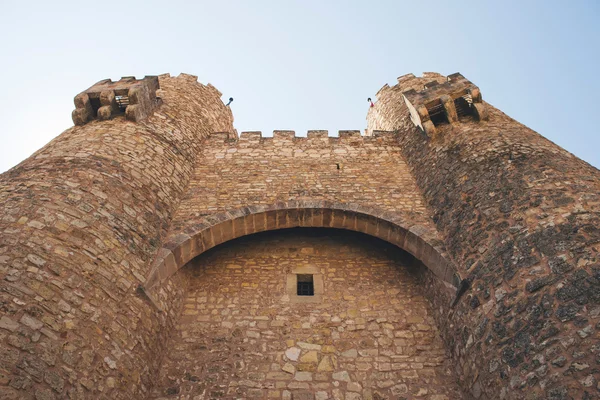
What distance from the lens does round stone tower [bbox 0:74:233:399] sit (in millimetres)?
3824

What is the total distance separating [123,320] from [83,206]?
1495mm

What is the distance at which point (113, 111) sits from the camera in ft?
25.5

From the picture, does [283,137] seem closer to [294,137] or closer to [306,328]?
[294,137]

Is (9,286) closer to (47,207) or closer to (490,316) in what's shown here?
(47,207)

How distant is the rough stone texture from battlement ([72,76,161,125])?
9.66 feet

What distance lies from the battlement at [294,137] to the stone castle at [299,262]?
12.4 inches

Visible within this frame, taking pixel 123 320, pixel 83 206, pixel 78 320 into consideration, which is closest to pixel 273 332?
pixel 123 320

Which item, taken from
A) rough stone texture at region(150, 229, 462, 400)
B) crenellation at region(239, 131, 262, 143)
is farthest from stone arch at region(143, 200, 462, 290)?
crenellation at region(239, 131, 262, 143)

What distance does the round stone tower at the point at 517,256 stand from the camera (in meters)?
3.76

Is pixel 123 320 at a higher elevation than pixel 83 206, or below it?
below

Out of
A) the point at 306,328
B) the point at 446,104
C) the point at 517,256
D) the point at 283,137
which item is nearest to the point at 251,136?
the point at 283,137

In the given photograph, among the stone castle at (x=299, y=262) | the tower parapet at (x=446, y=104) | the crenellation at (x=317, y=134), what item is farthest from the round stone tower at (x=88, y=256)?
the tower parapet at (x=446, y=104)

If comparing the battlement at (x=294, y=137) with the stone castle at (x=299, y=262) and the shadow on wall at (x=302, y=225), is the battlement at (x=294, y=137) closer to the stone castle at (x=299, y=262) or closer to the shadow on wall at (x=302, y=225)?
the stone castle at (x=299, y=262)

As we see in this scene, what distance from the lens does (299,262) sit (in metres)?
6.75
